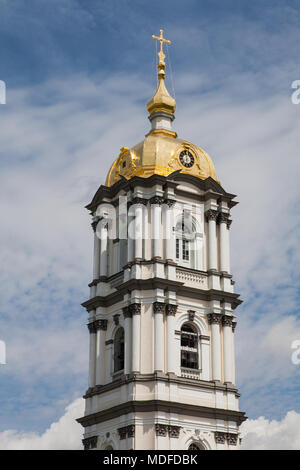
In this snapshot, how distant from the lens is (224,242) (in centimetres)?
5491

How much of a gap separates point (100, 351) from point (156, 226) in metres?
7.70

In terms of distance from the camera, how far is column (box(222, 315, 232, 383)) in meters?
51.9

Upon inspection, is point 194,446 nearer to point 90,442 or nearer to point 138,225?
point 90,442

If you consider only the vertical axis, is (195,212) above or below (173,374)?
above

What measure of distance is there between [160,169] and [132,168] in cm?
182

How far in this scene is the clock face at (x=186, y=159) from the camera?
55.7 metres

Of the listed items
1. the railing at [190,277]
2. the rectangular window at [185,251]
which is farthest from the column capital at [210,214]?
the railing at [190,277]

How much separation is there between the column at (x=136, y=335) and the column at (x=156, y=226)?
317 cm

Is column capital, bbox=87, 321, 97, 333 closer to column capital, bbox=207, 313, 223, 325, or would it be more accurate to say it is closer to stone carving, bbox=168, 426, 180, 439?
column capital, bbox=207, 313, 223, 325

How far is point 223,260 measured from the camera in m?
54.5
